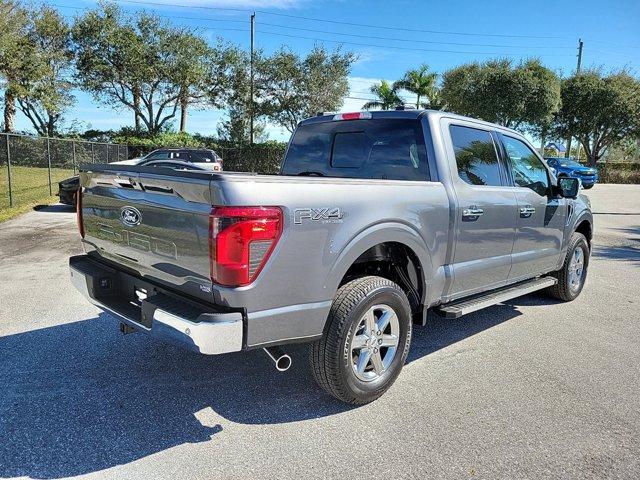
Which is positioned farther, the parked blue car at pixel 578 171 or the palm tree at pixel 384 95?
the palm tree at pixel 384 95

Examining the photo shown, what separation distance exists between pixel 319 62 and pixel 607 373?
32063mm

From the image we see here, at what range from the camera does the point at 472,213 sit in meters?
4.04

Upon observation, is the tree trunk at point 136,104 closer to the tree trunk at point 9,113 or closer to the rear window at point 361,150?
the tree trunk at point 9,113

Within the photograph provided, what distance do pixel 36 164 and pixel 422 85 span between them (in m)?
29.8

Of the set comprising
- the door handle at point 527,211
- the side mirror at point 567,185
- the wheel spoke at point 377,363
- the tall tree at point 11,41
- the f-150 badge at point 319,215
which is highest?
the tall tree at point 11,41

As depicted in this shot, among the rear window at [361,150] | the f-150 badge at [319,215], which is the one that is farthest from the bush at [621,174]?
the f-150 badge at [319,215]

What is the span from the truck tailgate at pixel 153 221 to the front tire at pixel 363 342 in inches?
33.0

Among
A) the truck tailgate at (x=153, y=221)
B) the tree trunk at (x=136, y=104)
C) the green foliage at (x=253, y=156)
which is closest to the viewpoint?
the truck tailgate at (x=153, y=221)

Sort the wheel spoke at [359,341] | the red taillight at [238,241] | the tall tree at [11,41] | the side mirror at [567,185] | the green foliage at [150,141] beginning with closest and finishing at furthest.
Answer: the red taillight at [238,241], the wheel spoke at [359,341], the side mirror at [567,185], the tall tree at [11,41], the green foliage at [150,141]

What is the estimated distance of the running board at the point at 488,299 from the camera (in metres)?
3.94

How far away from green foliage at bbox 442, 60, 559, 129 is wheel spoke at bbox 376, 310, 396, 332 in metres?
30.9

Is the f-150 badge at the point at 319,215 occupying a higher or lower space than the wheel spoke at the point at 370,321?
higher

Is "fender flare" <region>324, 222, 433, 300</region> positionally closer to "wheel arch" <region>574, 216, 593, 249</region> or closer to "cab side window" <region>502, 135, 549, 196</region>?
"cab side window" <region>502, 135, 549, 196</region>

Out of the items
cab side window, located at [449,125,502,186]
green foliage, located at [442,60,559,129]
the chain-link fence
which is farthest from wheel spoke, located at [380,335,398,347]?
green foliage, located at [442,60,559,129]
